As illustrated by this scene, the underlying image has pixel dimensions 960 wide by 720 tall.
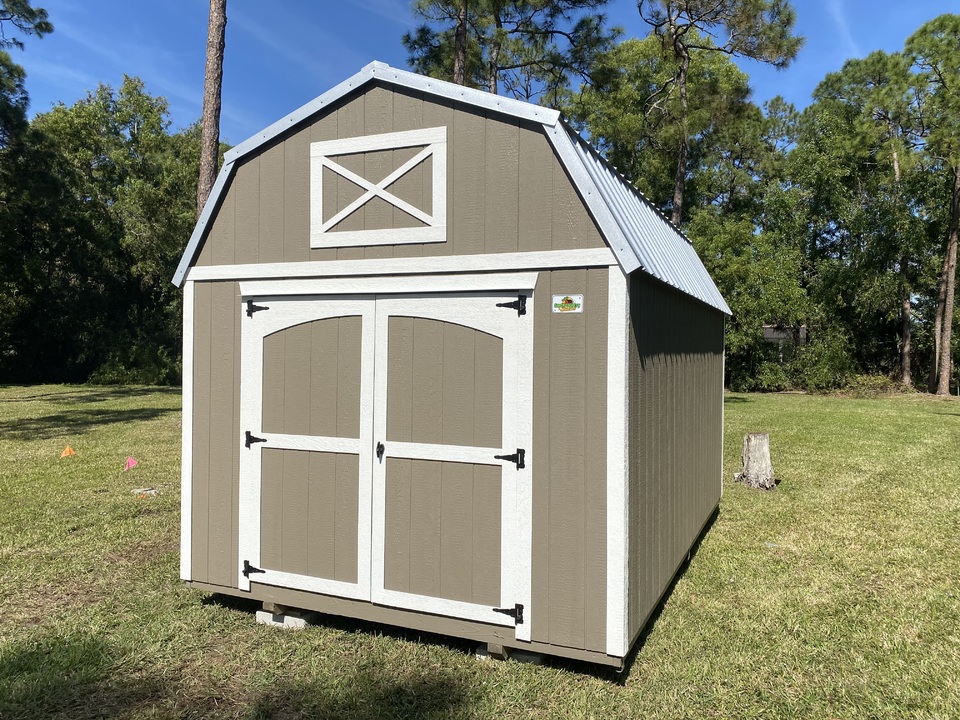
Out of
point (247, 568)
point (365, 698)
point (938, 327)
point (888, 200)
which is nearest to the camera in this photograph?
point (365, 698)

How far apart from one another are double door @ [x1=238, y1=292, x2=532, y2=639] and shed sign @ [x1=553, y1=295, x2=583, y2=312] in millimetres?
208

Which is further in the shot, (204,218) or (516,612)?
(204,218)

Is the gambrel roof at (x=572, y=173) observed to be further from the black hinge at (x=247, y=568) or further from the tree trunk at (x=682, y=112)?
the tree trunk at (x=682, y=112)

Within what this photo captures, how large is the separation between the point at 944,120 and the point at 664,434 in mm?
24795

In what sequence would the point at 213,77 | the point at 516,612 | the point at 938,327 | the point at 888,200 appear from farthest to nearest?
the point at 888,200 < the point at 938,327 < the point at 213,77 < the point at 516,612

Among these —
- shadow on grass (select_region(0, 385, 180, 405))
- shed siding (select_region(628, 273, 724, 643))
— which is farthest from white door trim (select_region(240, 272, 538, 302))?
shadow on grass (select_region(0, 385, 180, 405))

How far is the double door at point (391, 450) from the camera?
3656 mm

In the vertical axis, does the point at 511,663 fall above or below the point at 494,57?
below

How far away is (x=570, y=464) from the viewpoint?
3.52 m

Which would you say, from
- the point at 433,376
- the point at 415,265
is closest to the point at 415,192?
the point at 415,265

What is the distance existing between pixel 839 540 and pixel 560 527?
4145 mm

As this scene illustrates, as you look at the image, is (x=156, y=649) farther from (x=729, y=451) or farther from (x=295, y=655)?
(x=729, y=451)

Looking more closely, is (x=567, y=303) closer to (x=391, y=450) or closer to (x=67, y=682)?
(x=391, y=450)

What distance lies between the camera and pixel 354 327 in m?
4.04
